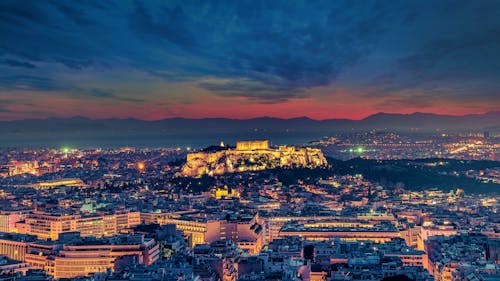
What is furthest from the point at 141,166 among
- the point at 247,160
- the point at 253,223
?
the point at 253,223

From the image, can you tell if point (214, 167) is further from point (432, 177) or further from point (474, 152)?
point (474, 152)

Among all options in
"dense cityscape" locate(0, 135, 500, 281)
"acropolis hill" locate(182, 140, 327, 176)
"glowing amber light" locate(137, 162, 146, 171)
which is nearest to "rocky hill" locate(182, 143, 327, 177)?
"acropolis hill" locate(182, 140, 327, 176)

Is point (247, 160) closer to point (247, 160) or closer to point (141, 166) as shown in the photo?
point (247, 160)

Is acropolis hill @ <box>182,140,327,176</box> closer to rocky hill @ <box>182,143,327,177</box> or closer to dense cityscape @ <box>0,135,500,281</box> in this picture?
rocky hill @ <box>182,143,327,177</box>

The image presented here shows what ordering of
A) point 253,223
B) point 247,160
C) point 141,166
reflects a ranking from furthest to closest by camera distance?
point 141,166 < point 247,160 < point 253,223

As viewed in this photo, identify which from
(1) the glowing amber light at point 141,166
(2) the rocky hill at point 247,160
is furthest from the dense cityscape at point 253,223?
(1) the glowing amber light at point 141,166

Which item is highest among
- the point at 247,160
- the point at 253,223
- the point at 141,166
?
the point at 247,160

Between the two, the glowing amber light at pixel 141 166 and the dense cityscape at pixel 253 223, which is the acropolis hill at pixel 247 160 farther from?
the glowing amber light at pixel 141 166

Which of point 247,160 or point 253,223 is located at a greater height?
point 247,160
